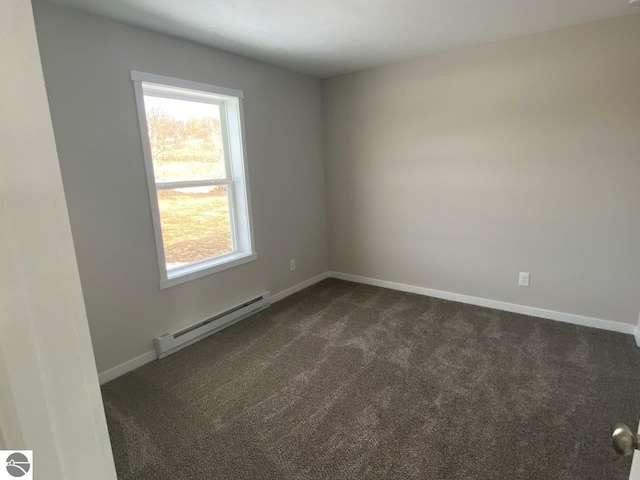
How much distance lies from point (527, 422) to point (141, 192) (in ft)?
9.59

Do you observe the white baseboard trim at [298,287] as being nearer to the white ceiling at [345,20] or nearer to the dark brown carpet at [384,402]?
the dark brown carpet at [384,402]

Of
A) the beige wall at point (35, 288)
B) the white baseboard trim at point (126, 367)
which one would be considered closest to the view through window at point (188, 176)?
the white baseboard trim at point (126, 367)

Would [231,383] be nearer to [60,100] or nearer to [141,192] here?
[141,192]

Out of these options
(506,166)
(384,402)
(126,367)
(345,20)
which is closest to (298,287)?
(126,367)

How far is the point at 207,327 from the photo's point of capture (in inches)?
121

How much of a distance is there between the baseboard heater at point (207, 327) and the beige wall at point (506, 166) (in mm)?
1498

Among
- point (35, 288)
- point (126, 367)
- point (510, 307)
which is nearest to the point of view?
point (35, 288)

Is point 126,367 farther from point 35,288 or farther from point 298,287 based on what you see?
point 35,288

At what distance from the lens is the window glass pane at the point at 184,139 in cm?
274

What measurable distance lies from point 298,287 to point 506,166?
2537mm

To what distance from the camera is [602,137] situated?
275cm

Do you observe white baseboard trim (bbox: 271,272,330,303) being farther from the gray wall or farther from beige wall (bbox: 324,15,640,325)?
beige wall (bbox: 324,15,640,325)

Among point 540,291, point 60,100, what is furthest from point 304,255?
point 60,100

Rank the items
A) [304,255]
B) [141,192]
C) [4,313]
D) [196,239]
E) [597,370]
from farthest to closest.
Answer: [304,255] → [196,239] → [141,192] → [597,370] → [4,313]
